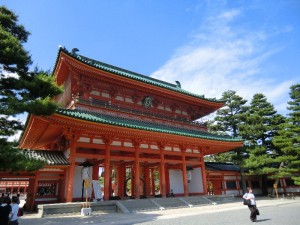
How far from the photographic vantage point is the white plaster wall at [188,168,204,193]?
23.6 m

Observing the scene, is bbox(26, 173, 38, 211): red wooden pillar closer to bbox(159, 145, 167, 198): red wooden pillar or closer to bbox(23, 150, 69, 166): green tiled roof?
bbox(23, 150, 69, 166): green tiled roof

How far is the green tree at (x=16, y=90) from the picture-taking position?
9797mm

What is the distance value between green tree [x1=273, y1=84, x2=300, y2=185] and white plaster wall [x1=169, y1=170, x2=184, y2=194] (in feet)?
41.2

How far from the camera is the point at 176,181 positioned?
23.7 m

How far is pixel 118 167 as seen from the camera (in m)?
21.5

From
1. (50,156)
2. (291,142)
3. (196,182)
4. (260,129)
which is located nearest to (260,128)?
(260,129)

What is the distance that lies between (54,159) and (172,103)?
12351 mm

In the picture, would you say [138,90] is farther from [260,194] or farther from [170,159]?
[260,194]

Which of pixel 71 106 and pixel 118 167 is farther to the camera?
pixel 118 167

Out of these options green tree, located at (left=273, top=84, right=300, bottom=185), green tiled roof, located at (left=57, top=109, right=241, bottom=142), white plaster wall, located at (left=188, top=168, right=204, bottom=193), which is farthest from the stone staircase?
green tree, located at (left=273, top=84, right=300, bottom=185)

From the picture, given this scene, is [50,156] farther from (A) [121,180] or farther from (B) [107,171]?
(A) [121,180]

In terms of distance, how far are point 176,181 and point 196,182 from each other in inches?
82.9

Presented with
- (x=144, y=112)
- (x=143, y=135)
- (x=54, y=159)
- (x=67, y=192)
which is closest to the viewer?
(x=67, y=192)

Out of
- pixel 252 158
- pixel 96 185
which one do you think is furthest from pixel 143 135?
pixel 252 158
